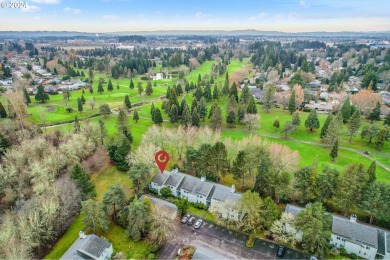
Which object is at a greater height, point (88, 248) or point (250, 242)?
point (88, 248)

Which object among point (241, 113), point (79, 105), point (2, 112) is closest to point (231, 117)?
point (241, 113)

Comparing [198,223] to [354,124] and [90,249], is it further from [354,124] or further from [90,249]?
[354,124]

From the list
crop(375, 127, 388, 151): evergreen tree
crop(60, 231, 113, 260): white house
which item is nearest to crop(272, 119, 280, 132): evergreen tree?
crop(375, 127, 388, 151): evergreen tree

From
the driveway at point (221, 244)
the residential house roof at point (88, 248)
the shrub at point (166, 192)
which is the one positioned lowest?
the driveway at point (221, 244)

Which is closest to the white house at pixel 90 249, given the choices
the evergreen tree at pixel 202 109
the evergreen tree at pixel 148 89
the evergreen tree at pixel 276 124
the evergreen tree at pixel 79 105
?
the evergreen tree at pixel 202 109

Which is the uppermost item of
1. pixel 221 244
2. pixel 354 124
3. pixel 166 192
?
pixel 354 124

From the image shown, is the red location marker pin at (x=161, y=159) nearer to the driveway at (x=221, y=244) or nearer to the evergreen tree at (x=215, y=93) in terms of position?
the driveway at (x=221, y=244)

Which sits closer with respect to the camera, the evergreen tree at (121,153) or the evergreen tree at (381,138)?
the evergreen tree at (121,153)
